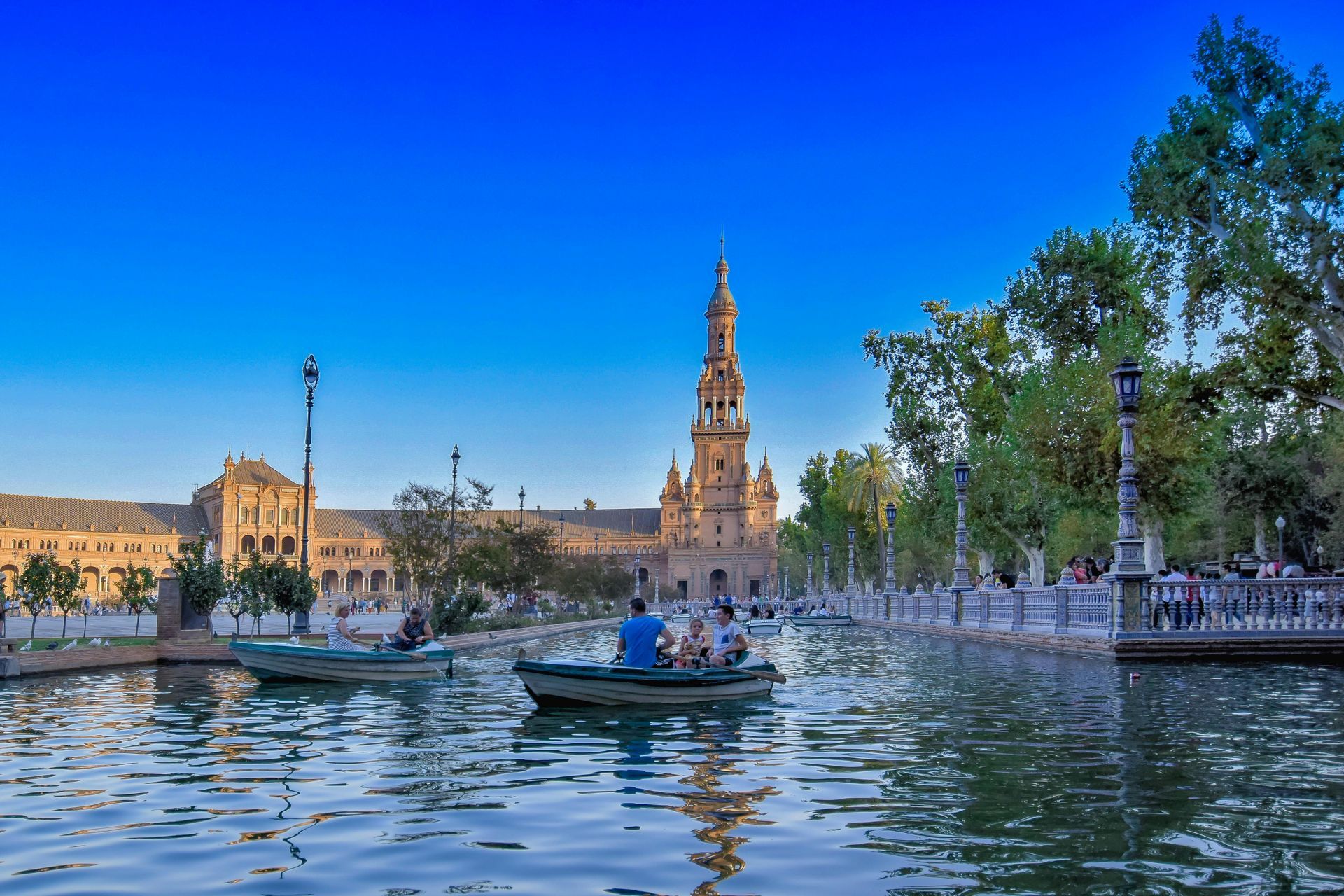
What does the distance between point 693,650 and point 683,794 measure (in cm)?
813

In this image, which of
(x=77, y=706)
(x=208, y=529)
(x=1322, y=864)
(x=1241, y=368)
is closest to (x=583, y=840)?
(x=1322, y=864)

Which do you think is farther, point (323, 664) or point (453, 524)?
point (453, 524)

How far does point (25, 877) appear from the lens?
20.9 ft

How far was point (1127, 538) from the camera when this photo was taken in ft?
77.3

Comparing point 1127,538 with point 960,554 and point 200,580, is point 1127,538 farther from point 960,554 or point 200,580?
point 200,580

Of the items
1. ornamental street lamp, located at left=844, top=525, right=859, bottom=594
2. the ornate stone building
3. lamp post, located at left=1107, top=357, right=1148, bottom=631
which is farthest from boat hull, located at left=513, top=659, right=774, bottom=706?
the ornate stone building

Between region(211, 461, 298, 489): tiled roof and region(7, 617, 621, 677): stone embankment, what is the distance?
450 feet

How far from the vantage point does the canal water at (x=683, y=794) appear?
21.2 feet

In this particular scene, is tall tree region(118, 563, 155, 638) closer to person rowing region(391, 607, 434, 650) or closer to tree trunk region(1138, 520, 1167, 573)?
person rowing region(391, 607, 434, 650)

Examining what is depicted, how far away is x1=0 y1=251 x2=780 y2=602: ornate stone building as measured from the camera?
156 meters

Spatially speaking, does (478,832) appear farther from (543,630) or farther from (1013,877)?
(543,630)

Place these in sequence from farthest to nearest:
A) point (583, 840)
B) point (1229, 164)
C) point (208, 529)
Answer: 1. point (208, 529)
2. point (1229, 164)
3. point (583, 840)

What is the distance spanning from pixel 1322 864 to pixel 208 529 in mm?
167203

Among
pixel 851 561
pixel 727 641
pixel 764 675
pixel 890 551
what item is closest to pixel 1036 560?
pixel 890 551
